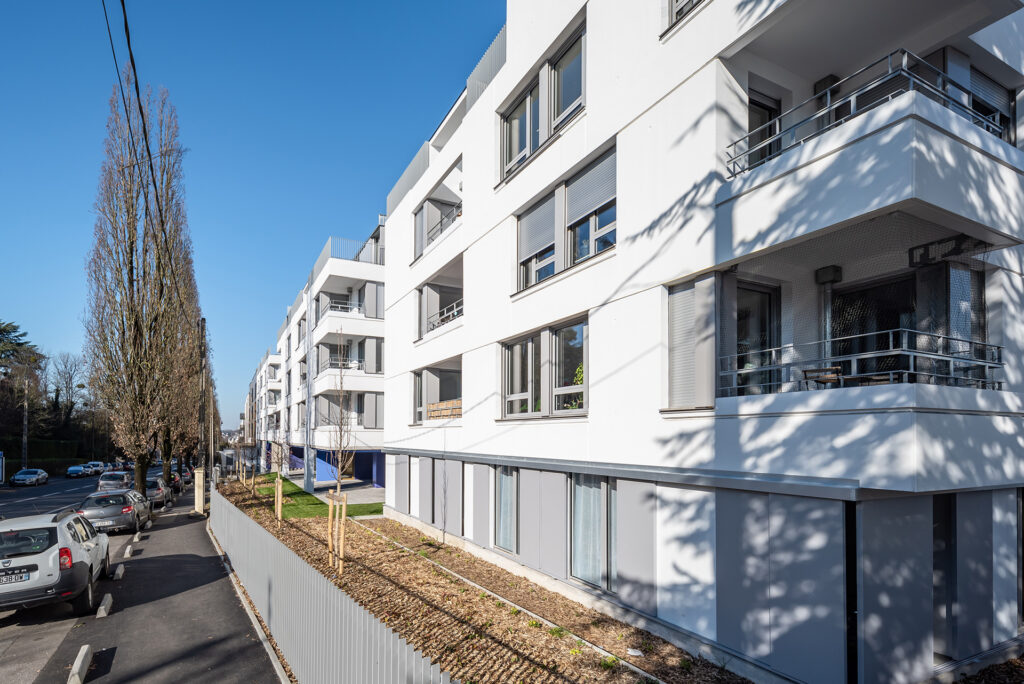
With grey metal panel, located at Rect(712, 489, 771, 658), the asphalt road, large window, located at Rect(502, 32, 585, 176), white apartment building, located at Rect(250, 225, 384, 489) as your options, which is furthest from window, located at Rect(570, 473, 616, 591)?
white apartment building, located at Rect(250, 225, 384, 489)

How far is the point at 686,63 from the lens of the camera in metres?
8.93

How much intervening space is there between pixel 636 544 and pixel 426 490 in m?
10.3

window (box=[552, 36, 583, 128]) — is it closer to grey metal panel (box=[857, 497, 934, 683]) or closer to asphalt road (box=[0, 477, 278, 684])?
grey metal panel (box=[857, 497, 934, 683])

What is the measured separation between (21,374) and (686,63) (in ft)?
235

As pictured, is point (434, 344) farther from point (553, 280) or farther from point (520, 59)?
point (520, 59)

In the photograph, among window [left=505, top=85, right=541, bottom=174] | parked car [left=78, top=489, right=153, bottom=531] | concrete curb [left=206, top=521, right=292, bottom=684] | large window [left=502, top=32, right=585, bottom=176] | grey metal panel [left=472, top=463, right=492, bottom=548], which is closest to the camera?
concrete curb [left=206, top=521, right=292, bottom=684]

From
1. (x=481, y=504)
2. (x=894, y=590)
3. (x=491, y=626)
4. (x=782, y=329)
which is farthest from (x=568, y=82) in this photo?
(x=894, y=590)

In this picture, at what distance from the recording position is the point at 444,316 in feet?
62.3

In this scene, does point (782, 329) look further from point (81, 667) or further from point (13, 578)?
point (13, 578)

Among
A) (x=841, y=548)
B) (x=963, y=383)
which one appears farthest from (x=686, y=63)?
(x=841, y=548)

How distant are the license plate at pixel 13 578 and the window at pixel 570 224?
1009cm

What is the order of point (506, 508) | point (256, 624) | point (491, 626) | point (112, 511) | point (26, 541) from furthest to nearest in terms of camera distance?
point (112, 511) → point (506, 508) → point (256, 624) → point (26, 541) → point (491, 626)

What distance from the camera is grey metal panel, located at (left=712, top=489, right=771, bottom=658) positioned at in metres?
7.34

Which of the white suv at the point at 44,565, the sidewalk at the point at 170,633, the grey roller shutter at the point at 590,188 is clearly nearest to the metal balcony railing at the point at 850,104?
the grey roller shutter at the point at 590,188
